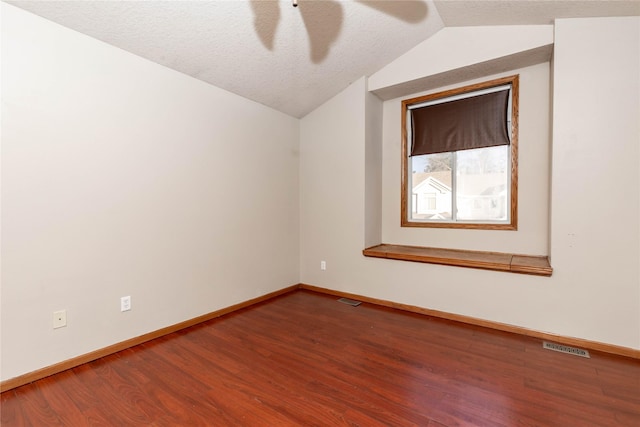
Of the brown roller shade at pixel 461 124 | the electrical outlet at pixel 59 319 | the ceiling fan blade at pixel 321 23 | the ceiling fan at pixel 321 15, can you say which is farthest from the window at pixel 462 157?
the electrical outlet at pixel 59 319

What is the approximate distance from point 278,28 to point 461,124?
213 cm

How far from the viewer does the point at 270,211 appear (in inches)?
139

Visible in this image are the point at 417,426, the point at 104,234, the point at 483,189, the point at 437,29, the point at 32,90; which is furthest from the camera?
the point at 483,189

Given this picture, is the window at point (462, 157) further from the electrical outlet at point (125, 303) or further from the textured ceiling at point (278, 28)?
the electrical outlet at point (125, 303)

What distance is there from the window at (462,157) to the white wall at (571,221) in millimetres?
139

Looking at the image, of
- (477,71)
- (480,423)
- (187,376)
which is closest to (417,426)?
(480,423)

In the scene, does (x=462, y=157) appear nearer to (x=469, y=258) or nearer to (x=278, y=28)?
(x=469, y=258)

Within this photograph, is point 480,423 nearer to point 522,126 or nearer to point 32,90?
point 522,126

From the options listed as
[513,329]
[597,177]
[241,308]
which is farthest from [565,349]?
[241,308]

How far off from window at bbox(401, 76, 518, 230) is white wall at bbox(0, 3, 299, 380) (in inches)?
75.1

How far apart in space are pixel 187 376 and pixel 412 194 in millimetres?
2913

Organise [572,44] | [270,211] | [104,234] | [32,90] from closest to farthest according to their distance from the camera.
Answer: [32,90], [104,234], [572,44], [270,211]

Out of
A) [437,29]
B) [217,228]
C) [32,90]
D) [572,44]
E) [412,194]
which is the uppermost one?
[437,29]

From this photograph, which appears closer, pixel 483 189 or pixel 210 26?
pixel 210 26
